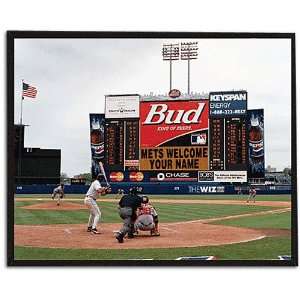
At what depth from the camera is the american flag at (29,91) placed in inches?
449

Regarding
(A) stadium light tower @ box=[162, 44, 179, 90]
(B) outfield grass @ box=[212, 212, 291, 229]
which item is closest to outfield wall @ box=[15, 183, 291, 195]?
(B) outfield grass @ box=[212, 212, 291, 229]

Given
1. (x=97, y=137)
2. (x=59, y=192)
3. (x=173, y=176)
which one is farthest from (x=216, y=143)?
(x=59, y=192)

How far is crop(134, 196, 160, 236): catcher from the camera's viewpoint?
1178 centimetres

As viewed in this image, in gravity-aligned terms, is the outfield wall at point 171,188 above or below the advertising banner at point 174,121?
below

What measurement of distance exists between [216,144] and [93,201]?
2.29 metres

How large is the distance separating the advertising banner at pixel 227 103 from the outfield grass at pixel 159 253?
2.20m

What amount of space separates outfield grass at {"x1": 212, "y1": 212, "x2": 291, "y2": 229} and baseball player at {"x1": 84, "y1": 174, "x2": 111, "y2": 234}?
7.21ft

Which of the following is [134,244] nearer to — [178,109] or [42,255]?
[42,255]

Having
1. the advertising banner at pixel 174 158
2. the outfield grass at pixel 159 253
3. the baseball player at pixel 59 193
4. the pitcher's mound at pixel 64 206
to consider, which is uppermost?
the advertising banner at pixel 174 158

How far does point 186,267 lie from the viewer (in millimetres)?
10977

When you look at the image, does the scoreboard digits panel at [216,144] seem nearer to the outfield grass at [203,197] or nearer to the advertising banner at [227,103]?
the advertising banner at [227,103]

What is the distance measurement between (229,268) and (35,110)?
4007mm

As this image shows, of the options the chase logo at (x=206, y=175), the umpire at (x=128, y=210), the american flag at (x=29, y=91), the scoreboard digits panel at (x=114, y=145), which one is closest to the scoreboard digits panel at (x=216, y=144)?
the chase logo at (x=206, y=175)

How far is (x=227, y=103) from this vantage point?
11602 millimetres
